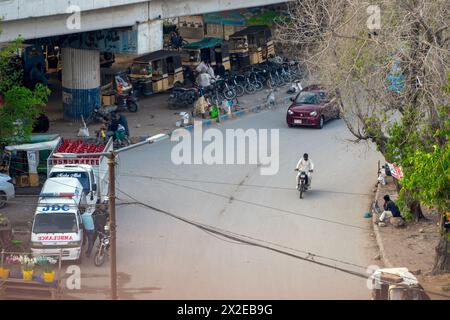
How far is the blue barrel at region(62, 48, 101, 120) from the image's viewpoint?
36344 millimetres

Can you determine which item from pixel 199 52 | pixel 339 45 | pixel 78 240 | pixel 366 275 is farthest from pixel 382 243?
pixel 199 52

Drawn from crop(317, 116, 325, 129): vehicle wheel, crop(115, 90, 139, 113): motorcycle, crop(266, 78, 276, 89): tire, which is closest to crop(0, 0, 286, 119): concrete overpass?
crop(115, 90, 139, 113): motorcycle

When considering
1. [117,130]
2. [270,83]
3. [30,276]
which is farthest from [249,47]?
[30,276]

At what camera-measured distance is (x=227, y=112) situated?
3678 cm

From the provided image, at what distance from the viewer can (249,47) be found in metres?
45.9

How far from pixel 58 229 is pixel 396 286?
7607 mm

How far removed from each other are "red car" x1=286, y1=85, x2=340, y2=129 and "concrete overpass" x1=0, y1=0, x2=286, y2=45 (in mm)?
5276

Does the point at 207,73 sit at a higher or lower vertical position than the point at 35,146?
higher

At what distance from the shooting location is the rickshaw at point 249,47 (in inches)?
1791

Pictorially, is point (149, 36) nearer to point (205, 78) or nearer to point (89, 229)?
point (205, 78)

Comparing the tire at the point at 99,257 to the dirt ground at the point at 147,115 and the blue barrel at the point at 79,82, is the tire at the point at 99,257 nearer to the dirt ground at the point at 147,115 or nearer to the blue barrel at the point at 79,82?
the dirt ground at the point at 147,115

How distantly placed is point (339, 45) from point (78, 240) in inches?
303

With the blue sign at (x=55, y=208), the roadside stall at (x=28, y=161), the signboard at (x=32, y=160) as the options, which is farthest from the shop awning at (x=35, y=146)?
the blue sign at (x=55, y=208)
